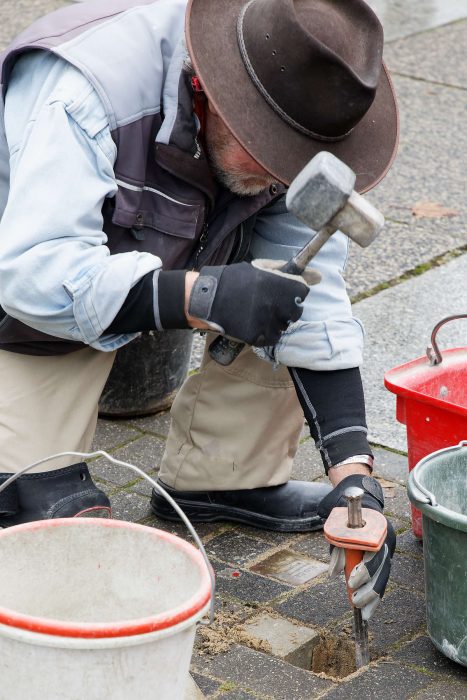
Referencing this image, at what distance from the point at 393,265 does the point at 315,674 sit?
266 centimetres

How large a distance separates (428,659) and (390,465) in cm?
98

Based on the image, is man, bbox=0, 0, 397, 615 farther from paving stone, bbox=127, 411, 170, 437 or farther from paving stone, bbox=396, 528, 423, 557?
paving stone, bbox=127, 411, 170, 437

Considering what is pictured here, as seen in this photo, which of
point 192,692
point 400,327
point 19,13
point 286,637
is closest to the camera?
point 192,692

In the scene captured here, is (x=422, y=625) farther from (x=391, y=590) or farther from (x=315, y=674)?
(x=315, y=674)

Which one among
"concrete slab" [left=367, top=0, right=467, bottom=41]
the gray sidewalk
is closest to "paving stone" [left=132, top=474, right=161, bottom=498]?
the gray sidewalk

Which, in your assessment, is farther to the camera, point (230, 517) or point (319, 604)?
point (230, 517)

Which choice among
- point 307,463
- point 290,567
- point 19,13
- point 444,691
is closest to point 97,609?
point 444,691

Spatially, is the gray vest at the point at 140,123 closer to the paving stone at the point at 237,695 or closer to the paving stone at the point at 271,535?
the paving stone at the point at 271,535

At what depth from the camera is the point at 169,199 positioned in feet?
9.16

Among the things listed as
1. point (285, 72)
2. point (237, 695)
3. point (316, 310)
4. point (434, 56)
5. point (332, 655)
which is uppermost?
point (285, 72)

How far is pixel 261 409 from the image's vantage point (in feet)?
10.7

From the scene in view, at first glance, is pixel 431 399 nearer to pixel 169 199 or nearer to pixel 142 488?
pixel 169 199

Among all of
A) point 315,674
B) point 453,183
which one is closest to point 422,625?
point 315,674

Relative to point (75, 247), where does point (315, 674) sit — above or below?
below
